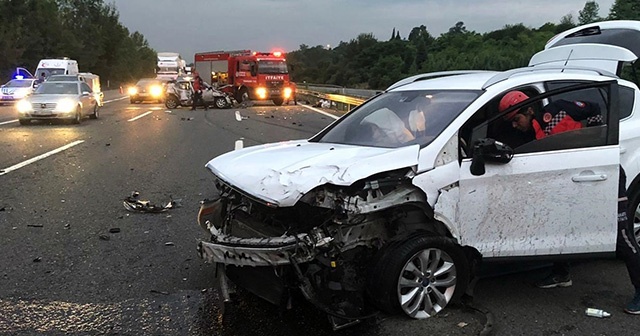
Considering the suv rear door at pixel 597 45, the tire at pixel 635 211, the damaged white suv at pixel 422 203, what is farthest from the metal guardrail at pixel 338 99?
the damaged white suv at pixel 422 203

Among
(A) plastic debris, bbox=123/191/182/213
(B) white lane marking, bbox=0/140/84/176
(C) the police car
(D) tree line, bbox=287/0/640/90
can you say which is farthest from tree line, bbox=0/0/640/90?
(A) plastic debris, bbox=123/191/182/213

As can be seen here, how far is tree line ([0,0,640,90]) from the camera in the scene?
57250 millimetres

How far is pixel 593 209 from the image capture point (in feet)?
13.9

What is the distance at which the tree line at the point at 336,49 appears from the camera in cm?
5725

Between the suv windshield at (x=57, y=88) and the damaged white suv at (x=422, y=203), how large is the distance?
17399 mm

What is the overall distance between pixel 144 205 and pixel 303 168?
3.97m

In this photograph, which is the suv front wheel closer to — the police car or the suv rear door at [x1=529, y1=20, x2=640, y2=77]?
the police car

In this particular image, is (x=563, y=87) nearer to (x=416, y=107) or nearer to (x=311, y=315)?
(x=416, y=107)

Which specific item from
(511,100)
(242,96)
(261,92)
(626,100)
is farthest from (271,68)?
(511,100)

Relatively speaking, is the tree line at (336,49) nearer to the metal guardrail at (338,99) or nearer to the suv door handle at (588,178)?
the metal guardrail at (338,99)

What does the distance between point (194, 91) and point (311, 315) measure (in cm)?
2621

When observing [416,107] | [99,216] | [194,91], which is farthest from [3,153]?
[194,91]

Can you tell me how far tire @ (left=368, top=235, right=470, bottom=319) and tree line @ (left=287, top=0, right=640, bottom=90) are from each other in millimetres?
35783

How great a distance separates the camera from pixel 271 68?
33.3 meters
